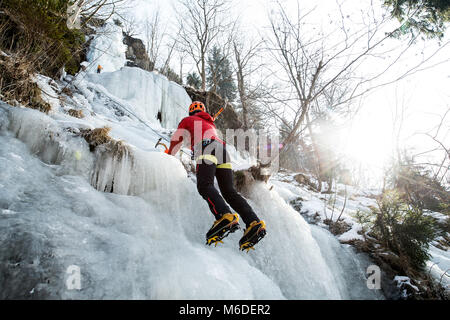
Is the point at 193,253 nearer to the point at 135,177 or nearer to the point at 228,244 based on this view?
the point at 228,244

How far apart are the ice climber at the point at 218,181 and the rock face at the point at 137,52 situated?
18.5 metres

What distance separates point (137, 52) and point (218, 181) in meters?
20.7

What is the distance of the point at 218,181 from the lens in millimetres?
2406

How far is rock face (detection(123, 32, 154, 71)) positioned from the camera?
60.0 feet

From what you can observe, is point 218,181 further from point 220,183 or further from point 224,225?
point 224,225

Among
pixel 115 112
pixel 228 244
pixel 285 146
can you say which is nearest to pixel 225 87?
pixel 115 112

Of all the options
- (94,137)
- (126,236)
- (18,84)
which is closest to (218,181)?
(126,236)

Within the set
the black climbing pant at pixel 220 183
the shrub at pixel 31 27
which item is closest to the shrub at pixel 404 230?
the black climbing pant at pixel 220 183

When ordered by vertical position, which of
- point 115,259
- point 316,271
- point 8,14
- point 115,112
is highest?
point 8,14

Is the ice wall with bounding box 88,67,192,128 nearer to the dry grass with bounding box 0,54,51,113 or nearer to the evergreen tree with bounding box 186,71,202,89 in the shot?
the dry grass with bounding box 0,54,51,113

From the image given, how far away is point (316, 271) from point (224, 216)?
5.62ft

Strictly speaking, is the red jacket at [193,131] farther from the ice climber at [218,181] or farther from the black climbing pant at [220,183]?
the black climbing pant at [220,183]

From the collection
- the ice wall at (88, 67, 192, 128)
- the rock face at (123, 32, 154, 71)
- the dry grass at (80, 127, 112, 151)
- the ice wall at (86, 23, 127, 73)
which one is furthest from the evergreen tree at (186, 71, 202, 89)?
the dry grass at (80, 127, 112, 151)

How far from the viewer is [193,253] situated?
1968 millimetres
